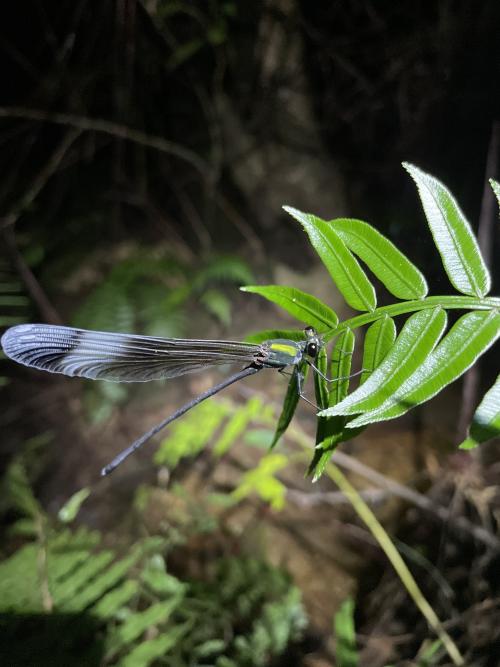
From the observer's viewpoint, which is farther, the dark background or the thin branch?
the dark background

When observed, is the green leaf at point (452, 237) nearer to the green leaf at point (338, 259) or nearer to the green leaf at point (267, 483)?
the green leaf at point (338, 259)

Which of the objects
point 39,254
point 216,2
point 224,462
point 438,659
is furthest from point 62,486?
point 216,2

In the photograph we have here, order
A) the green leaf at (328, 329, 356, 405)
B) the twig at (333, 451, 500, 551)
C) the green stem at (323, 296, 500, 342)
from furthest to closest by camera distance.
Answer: the twig at (333, 451, 500, 551) → the green leaf at (328, 329, 356, 405) → the green stem at (323, 296, 500, 342)

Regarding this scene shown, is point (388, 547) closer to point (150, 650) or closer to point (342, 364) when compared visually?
point (150, 650)

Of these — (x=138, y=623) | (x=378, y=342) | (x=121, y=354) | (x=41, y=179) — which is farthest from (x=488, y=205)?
(x=41, y=179)

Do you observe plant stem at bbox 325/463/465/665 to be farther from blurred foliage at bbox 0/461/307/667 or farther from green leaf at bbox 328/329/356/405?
green leaf at bbox 328/329/356/405

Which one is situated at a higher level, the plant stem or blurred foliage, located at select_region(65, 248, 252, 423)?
blurred foliage, located at select_region(65, 248, 252, 423)

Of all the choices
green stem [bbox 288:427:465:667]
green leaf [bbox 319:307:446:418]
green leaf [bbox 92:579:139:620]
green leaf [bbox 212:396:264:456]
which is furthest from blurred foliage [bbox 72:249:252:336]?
green leaf [bbox 319:307:446:418]
